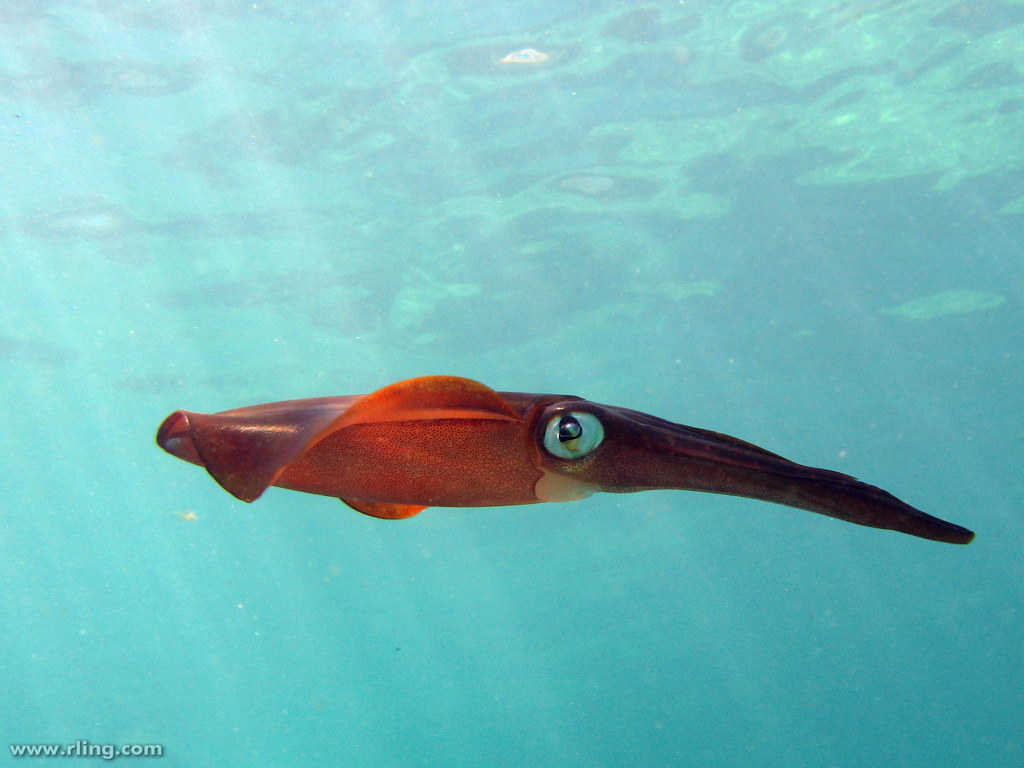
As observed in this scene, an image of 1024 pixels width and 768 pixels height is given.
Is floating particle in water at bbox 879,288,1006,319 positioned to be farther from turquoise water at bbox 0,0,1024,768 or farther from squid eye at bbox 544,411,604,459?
squid eye at bbox 544,411,604,459

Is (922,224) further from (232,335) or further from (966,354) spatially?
(232,335)

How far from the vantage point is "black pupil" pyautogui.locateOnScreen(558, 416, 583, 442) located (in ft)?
2.85

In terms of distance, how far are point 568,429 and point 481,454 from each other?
0.12 meters

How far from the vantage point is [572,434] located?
87 cm

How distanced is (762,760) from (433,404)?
106 m

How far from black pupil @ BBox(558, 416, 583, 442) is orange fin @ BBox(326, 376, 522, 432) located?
8 centimetres

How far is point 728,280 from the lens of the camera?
19.0m

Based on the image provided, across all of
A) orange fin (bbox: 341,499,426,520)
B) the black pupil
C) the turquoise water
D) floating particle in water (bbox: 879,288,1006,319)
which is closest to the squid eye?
the black pupil

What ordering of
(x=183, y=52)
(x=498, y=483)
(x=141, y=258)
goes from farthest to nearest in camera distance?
1. (x=141, y=258)
2. (x=183, y=52)
3. (x=498, y=483)

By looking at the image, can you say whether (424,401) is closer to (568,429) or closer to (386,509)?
(568,429)

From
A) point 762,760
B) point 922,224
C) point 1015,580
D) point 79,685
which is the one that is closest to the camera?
point 922,224

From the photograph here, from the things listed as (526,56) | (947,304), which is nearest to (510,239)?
(526,56)

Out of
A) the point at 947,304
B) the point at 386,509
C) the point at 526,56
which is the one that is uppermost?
the point at 386,509

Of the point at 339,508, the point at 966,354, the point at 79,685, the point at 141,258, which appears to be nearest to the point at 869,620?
the point at 966,354
